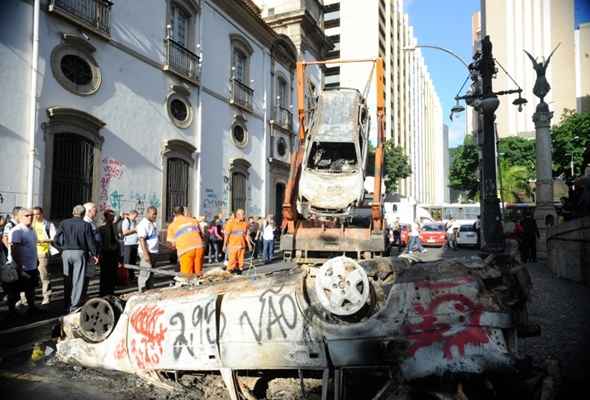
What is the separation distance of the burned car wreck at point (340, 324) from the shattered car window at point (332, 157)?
6.04 meters

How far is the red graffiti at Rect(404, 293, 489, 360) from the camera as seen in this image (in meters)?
2.84

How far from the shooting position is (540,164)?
16.2 meters

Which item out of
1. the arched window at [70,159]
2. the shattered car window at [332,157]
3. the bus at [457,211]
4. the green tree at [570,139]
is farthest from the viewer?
the bus at [457,211]

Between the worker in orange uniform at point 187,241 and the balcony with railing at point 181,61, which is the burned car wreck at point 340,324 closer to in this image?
the worker in orange uniform at point 187,241

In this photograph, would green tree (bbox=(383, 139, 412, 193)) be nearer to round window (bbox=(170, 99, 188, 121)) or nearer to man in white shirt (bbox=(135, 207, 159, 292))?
round window (bbox=(170, 99, 188, 121))

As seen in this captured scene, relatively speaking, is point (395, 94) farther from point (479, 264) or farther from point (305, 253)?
point (479, 264)

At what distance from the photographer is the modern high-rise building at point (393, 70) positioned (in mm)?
53656

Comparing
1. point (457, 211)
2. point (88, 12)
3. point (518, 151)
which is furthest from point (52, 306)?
point (518, 151)

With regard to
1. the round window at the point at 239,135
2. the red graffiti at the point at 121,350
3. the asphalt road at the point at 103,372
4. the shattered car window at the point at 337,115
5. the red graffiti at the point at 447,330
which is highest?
the round window at the point at 239,135

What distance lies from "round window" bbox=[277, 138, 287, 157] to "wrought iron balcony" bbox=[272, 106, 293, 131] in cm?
73

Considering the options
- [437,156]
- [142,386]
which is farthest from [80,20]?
[437,156]

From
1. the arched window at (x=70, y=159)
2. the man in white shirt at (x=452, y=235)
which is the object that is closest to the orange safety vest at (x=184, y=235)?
the arched window at (x=70, y=159)

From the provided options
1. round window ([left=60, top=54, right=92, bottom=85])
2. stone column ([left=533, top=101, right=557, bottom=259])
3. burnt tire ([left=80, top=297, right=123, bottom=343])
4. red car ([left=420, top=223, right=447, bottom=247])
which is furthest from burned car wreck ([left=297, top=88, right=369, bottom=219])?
red car ([left=420, top=223, right=447, bottom=247])

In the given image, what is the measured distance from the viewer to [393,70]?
6241cm
